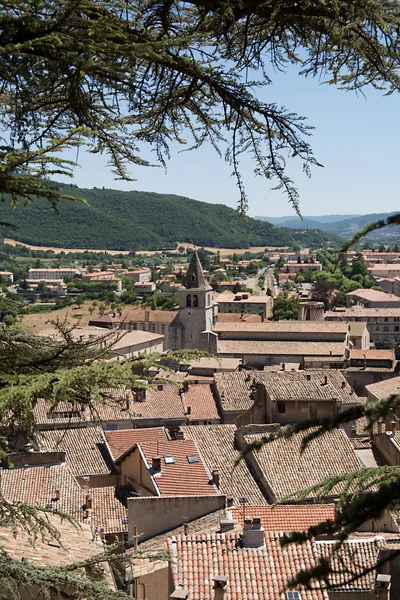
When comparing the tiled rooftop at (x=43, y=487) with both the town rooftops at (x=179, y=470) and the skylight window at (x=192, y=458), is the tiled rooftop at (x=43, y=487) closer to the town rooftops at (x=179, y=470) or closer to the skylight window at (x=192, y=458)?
the town rooftops at (x=179, y=470)

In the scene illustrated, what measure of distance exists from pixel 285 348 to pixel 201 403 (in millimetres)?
23322

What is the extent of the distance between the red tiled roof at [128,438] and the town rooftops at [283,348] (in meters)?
30.8

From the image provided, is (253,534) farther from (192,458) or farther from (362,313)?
(362,313)

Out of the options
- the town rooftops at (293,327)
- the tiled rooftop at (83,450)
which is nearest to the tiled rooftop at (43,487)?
the tiled rooftop at (83,450)

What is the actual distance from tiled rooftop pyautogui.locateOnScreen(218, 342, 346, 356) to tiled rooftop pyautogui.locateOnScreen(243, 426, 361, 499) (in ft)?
102

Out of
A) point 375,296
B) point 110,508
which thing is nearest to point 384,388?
point 110,508

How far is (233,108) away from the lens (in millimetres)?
5328

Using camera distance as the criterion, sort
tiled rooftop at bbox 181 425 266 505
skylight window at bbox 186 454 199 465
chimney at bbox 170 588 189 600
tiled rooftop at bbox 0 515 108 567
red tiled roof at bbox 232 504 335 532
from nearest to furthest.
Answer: tiled rooftop at bbox 0 515 108 567, chimney at bbox 170 588 189 600, red tiled roof at bbox 232 504 335 532, skylight window at bbox 186 454 199 465, tiled rooftop at bbox 181 425 266 505

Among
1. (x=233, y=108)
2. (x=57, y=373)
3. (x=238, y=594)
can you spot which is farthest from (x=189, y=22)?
(x=238, y=594)

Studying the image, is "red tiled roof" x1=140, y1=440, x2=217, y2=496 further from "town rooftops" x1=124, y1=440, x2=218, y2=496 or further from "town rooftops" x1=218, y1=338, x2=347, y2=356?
"town rooftops" x1=218, y1=338, x2=347, y2=356

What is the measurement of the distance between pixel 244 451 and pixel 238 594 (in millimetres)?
6917

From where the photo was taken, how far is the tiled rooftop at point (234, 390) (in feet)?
88.5

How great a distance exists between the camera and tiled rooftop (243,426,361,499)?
16.7 m

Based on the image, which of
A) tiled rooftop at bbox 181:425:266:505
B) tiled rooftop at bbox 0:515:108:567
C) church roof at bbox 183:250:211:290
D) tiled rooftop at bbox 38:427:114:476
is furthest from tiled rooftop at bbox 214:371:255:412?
church roof at bbox 183:250:211:290
